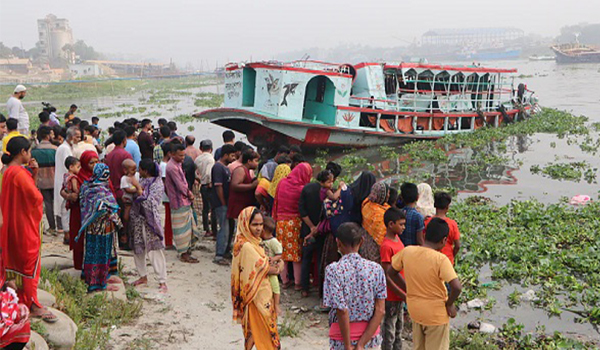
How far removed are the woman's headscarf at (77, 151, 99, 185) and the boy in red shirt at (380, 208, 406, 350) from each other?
312 centimetres

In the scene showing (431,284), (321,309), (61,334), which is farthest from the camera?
(321,309)

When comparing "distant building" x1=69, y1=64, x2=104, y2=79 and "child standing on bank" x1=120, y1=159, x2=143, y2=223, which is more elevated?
"distant building" x1=69, y1=64, x2=104, y2=79

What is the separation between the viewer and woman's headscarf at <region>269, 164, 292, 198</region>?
20.5ft

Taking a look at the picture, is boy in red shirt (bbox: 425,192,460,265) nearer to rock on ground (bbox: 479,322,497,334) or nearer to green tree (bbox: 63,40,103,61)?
rock on ground (bbox: 479,322,497,334)

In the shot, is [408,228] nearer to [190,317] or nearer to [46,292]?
[190,317]

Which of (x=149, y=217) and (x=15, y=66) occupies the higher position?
(x=15, y=66)

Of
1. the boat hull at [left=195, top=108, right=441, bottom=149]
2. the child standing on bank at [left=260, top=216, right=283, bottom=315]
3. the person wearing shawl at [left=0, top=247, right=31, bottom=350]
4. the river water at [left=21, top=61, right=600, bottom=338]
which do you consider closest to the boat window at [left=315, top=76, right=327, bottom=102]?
the boat hull at [left=195, top=108, right=441, bottom=149]

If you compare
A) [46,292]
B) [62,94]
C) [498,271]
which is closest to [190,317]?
[46,292]

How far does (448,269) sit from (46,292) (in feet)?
11.9

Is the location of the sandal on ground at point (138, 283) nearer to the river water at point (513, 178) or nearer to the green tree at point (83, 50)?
the river water at point (513, 178)

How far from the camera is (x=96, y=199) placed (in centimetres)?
520

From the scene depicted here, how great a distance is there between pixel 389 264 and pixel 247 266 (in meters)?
1.22

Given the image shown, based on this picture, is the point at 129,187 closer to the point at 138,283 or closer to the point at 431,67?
the point at 138,283

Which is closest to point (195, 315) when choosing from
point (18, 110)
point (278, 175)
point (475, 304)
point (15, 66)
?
point (278, 175)
